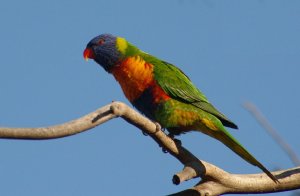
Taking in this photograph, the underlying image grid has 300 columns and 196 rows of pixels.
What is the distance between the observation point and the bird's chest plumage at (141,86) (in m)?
4.43

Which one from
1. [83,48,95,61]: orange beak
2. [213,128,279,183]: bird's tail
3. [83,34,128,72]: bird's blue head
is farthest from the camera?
[83,48,95,61]: orange beak

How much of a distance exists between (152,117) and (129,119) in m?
1.66

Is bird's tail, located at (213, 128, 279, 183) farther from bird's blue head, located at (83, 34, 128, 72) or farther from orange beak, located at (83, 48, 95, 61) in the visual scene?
orange beak, located at (83, 48, 95, 61)

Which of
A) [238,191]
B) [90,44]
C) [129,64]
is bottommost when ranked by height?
[238,191]

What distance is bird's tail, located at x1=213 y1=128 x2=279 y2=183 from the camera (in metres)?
3.43

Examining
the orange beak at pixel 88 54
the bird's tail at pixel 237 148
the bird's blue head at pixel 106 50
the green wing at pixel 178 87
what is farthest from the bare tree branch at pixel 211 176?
the orange beak at pixel 88 54

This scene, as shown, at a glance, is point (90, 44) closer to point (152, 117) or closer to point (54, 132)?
point (152, 117)

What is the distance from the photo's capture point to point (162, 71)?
4527mm

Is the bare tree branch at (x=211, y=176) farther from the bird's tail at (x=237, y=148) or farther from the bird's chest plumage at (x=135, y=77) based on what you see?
the bird's chest plumage at (x=135, y=77)

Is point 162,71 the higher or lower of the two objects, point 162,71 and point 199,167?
the higher

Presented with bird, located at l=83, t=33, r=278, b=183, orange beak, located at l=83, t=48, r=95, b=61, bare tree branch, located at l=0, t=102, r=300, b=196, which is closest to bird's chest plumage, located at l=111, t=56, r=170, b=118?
bird, located at l=83, t=33, r=278, b=183

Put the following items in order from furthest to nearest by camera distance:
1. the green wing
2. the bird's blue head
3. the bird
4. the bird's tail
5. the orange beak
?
1. the orange beak
2. the bird's blue head
3. the green wing
4. the bird
5. the bird's tail

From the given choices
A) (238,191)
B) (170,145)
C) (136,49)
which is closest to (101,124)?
A: (170,145)

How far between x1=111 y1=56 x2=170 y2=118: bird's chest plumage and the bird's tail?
1.95 ft
